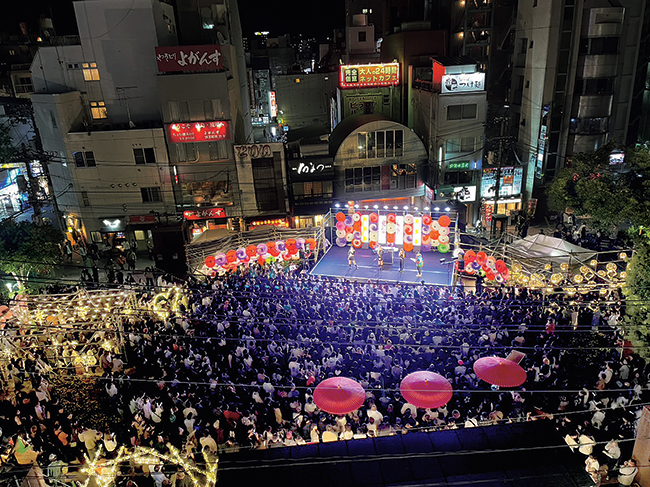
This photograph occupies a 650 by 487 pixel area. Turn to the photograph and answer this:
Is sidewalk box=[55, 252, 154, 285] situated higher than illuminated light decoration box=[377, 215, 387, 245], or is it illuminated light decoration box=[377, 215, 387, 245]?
illuminated light decoration box=[377, 215, 387, 245]

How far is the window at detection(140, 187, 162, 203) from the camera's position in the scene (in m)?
28.0

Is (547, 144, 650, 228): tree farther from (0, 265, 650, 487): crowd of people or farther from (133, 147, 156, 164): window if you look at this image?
(133, 147, 156, 164): window

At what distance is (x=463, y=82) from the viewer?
2800 cm

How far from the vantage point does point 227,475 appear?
8.71 metres

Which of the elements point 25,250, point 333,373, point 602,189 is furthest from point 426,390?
point 25,250

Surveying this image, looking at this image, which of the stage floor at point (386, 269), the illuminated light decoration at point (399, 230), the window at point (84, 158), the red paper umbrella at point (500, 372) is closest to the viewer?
the red paper umbrella at point (500, 372)

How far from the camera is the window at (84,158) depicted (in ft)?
88.3

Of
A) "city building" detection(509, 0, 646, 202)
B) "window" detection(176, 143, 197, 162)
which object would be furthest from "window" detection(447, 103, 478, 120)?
"window" detection(176, 143, 197, 162)

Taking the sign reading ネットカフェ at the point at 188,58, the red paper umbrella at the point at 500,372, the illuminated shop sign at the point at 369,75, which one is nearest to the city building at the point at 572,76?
the illuminated shop sign at the point at 369,75

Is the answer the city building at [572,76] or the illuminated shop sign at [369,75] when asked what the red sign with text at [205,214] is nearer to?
the illuminated shop sign at [369,75]

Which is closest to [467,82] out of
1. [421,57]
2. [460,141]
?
[460,141]

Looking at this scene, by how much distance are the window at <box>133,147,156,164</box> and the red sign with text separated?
3.80 meters

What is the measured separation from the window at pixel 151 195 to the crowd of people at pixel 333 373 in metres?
11.3

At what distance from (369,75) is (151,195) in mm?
17302
